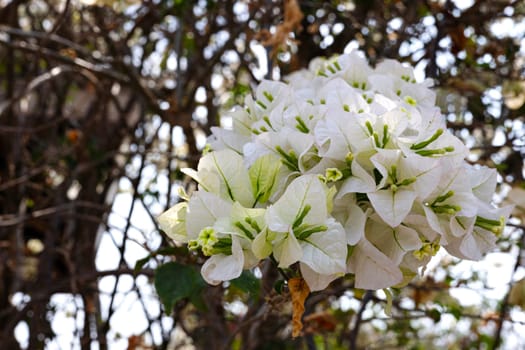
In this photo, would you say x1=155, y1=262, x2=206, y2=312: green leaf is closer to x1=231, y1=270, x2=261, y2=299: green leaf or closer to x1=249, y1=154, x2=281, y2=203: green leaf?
x1=231, y1=270, x2=261, y2=299: green leaf

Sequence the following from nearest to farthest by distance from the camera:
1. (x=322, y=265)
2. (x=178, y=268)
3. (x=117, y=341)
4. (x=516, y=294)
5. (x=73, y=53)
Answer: (x=322, y=265)
(x=178, y=268)
(x=516, y=294)
(x=73, y=53)
(x=117, y=341)

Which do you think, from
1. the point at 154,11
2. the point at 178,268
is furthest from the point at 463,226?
the point at 154,11

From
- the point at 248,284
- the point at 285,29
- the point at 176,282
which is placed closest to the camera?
the point at 248,284

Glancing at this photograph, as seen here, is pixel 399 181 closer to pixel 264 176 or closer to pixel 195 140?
pixel 264 176

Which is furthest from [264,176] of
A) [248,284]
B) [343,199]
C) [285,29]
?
[285,29]

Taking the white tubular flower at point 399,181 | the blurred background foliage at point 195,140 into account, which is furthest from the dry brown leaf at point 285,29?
the white tubular flower at point 399,181

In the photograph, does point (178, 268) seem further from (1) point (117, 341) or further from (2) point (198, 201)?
(1) point (117, 341)
